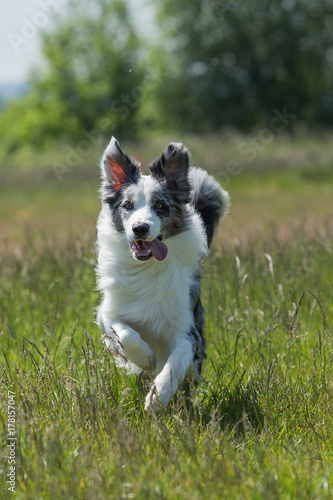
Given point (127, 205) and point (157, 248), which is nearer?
point (157, 248)

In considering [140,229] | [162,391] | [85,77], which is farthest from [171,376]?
[85,77]

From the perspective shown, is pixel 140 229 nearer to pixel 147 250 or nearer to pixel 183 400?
pixel 147 250

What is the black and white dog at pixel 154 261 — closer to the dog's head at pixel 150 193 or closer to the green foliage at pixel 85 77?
the dog's head at pixel 150 193

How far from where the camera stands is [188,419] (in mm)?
2934

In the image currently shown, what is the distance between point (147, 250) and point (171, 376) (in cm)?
80

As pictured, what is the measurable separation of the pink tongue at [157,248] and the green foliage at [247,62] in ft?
105

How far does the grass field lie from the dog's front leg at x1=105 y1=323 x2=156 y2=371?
0.38 ft

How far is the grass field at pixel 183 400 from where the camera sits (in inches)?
105

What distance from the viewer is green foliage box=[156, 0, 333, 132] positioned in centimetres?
3491

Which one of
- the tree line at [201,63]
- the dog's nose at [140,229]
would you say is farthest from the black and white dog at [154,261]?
the tree line at [201,63]

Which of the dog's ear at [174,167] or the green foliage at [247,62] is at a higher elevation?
the green foliage at [247,62]

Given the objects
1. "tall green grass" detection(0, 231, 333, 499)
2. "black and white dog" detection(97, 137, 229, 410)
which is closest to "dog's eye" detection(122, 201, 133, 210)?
"black and white dog" detection(97, 137, 229, 410)

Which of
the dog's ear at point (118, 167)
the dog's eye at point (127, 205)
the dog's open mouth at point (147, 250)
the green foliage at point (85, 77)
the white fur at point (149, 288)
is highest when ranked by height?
the green foliage at point (85, 77)

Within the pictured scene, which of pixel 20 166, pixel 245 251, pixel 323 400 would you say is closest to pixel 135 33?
pixel 20 166
